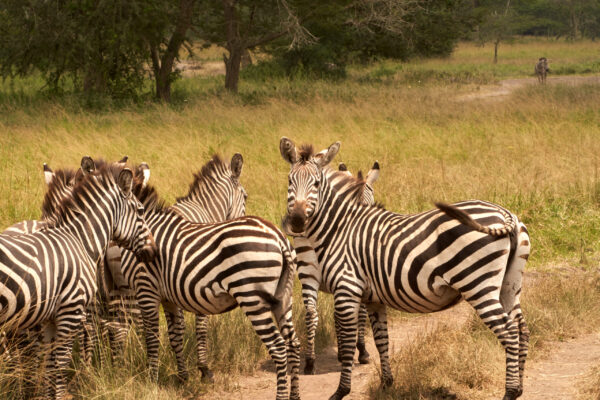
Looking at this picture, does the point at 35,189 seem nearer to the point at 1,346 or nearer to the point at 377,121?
the point at 1,346

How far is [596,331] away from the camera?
6527 mm

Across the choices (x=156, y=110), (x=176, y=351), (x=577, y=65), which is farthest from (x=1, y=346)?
(x=577, y=65)


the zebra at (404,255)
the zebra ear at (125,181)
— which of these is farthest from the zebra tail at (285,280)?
the zebra ear at (125,181)

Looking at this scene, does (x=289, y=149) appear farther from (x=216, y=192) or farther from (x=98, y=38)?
(x=98, y=38)

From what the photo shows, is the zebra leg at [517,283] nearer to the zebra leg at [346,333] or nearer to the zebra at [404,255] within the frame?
the zebra at [404,255]

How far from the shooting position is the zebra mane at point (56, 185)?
5.04 m

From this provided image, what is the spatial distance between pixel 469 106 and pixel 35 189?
1076cm

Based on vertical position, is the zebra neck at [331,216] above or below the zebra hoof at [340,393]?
above

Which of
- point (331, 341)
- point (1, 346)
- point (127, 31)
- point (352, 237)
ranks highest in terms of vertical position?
point (127, 31)

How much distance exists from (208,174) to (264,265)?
82.2 inches

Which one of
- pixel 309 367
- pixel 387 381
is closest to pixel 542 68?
pixel 309 367

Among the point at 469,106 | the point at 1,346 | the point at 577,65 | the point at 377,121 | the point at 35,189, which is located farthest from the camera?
the point at 577,65

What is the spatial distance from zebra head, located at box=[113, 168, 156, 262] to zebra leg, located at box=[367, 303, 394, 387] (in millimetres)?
1618

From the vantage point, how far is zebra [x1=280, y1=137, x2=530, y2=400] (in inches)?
179
